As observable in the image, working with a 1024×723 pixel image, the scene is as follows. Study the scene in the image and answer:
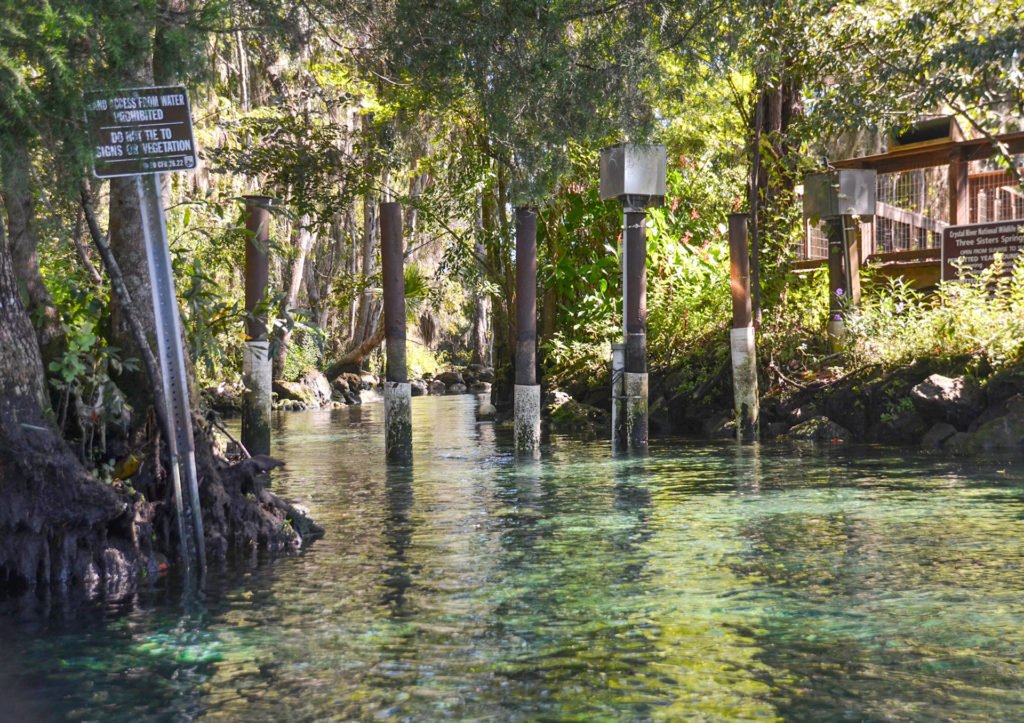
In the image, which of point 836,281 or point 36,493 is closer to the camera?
point 36,493

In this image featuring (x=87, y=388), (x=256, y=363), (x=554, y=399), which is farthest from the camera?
(x=554, y=399)

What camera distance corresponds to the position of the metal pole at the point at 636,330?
1566 centimetres

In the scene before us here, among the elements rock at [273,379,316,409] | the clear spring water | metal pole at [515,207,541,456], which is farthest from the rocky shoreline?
rock at [273,379,316,409]

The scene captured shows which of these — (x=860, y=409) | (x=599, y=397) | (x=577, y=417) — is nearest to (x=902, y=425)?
(x=860, y=409)

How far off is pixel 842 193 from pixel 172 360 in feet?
42.2

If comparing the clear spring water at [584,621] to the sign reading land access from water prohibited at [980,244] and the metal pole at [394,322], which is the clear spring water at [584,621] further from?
the sign reading land access from water prohibited at [980,244]

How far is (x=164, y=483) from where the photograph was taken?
8469 millimetres

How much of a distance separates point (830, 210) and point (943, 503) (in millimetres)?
8354

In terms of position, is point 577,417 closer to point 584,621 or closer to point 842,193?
point 842,193

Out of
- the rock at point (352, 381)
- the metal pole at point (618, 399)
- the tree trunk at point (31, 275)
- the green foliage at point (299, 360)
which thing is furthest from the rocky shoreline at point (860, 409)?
the rock at point (352, 381)

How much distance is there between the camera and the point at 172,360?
26.0ft

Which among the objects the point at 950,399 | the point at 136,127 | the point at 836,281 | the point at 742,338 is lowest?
the point at 950,399

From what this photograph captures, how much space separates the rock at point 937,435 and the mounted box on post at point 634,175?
462 centimetres

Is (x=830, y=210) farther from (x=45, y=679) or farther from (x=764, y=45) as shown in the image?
(x=45, y=679)
